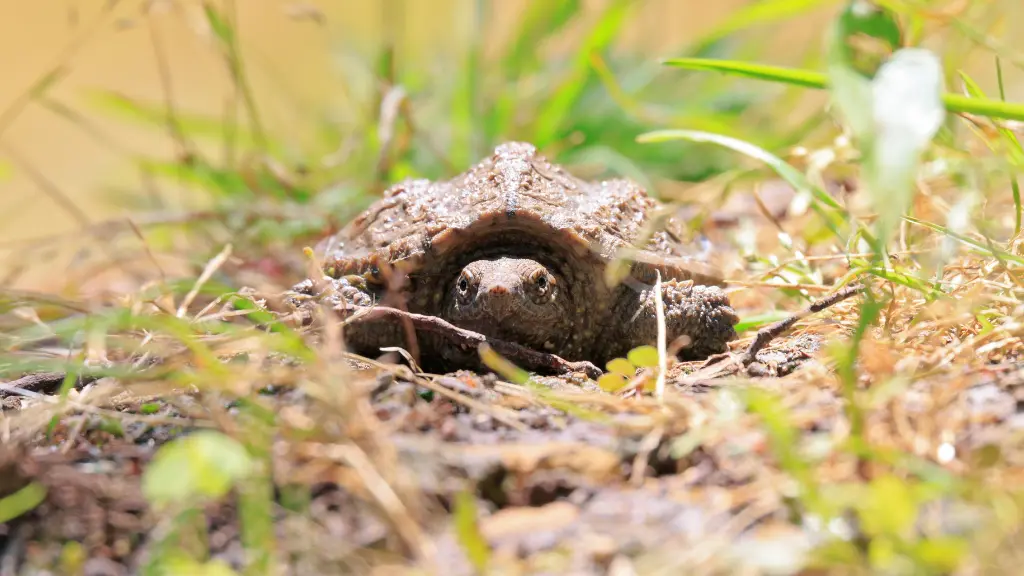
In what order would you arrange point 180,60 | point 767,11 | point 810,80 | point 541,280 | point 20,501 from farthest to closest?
1. point 180,60
2. point 767,11
3. point 541,280
4. point 810,80
5. point 20,501

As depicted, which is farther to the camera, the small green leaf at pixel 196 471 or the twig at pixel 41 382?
the twig at pixel 41 382

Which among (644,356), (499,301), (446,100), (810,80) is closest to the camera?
(644,356)

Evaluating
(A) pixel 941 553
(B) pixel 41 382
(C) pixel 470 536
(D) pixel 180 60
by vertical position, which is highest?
(D) pixel 180 60

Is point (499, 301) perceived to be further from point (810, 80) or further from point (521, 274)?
point (810, 80)

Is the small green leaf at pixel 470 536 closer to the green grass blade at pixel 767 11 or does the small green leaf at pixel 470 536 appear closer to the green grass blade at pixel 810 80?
the green grass blade at pixel 810 80

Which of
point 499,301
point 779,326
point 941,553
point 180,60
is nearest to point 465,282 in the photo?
point 499,301

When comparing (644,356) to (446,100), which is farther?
(446,100)

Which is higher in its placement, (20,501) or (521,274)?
Answer: (521,274)

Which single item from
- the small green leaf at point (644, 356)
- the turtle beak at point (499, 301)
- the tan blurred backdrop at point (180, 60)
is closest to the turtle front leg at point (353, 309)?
the turtle beak at point (499, 301)
